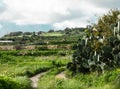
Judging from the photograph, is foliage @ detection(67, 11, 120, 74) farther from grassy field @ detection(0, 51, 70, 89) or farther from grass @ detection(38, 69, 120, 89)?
grassy field @ detection(0, 51, 70, 89)

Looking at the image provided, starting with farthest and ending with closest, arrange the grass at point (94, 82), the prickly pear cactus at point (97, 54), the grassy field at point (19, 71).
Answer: the prickly pear cactus at point (97, 54), the grass at point (94, 82), the grassy field at point (19, 71)

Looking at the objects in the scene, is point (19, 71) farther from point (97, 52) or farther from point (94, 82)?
point (94, 82)

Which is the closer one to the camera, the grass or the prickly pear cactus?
the grass

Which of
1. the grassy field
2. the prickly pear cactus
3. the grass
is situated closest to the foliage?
the prickly pear cactus

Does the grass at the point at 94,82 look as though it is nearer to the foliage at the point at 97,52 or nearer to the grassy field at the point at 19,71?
the foliage at the point at 97,52

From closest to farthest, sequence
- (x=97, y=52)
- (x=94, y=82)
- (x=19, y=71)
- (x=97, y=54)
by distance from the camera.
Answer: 1. (x=94, y=82)
2. (x=97, y=54)
3. (x=97, y=52)
4. (x=19, y=71)

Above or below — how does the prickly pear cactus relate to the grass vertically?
above

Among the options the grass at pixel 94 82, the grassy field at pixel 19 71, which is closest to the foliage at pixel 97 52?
the grass at pixel 94 82

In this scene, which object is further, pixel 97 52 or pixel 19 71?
pixel 19 71

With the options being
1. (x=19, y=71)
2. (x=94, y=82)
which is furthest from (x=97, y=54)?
(x=19, y=71)

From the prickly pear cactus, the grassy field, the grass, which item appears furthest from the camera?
the prickly pear cactus

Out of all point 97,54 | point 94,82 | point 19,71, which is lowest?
point 19,71

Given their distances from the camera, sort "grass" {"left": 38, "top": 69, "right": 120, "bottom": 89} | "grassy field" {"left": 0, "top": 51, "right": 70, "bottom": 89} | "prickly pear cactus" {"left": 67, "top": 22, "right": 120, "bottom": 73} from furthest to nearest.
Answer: "prickly pear cactus" {"left": 67, "top": 22, "right": 120, "bottom": 73}, "grass" {"left": 38, "top": 69, "right": 120, "bottom": 89}, "grassy field" {"left": 0, "top": 51, "right": 70, "bottom": 89}

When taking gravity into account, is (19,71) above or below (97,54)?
below
